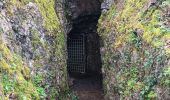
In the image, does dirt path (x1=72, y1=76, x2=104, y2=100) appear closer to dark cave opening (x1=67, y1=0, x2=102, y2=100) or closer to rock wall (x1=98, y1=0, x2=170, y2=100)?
dark cave opening (x1=67, y1=0, x2=102, y2=100)

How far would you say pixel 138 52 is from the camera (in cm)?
1038

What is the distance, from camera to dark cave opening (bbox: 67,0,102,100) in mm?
20422

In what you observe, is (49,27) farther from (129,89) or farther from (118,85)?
(129,89)

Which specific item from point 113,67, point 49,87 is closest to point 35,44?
point 49,87

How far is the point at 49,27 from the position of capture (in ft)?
45.5

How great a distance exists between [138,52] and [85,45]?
11.6m

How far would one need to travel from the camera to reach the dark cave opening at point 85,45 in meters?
20.4

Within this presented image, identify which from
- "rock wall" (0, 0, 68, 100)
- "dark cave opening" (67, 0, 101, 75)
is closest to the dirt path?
"dark cave opening" (67, 0, 101, 75)

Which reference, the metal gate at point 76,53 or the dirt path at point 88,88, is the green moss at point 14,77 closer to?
the dirt path at point 88,88

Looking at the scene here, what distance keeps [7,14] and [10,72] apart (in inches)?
102

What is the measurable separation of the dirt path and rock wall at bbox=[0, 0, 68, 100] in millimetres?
2783

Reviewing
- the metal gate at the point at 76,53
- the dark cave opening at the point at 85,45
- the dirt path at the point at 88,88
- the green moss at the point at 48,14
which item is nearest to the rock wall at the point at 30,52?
the green moss at the point at 48,14

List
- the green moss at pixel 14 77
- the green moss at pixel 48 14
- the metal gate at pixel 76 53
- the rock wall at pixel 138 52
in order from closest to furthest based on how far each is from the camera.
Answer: the green moss at pixel 14 77 < the rock wall at pixel 138 52 < the green moss at pixel 48 14 < the metal gate at pixel 76 53

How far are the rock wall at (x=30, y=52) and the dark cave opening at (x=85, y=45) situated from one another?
4980mm
